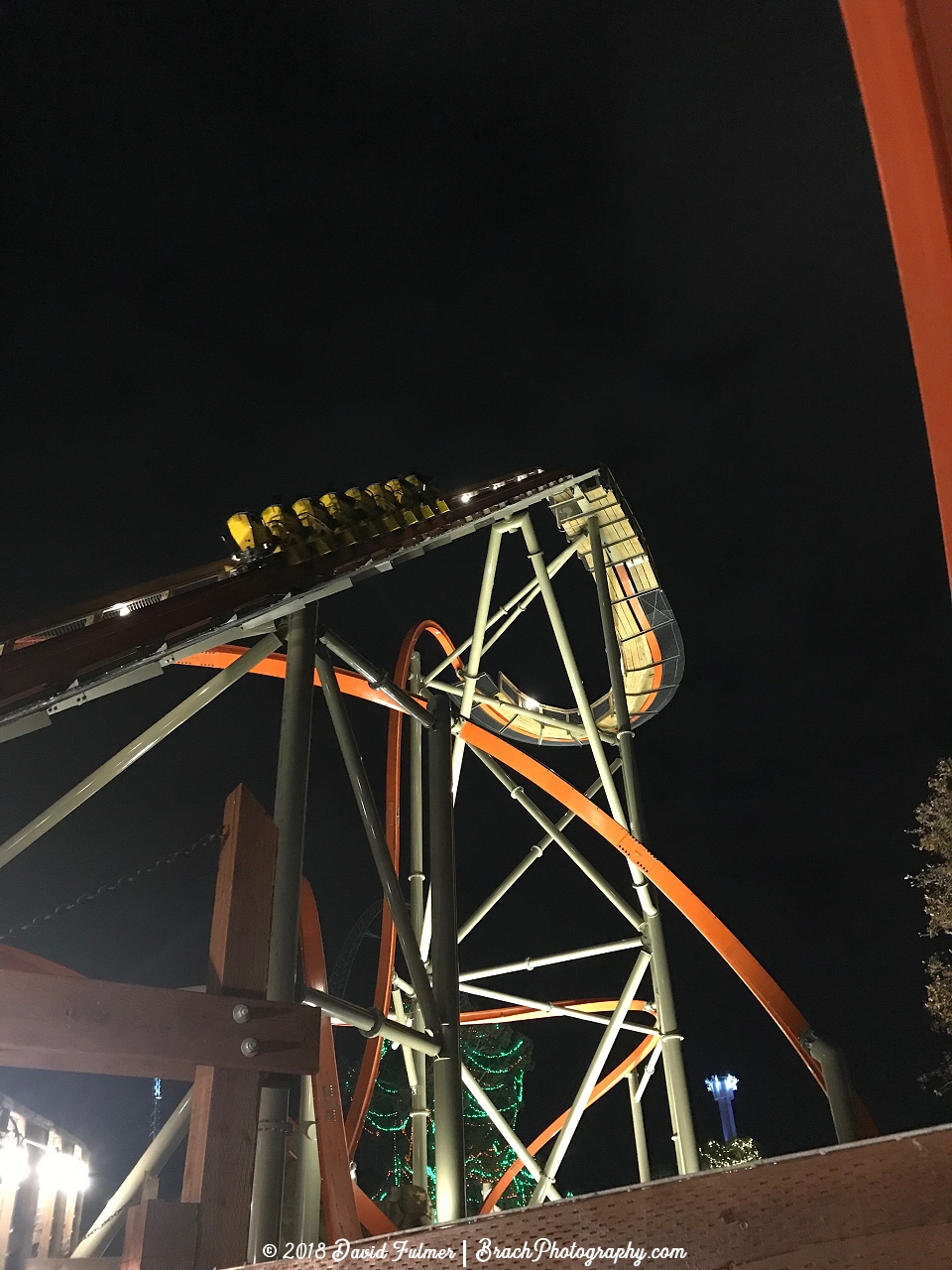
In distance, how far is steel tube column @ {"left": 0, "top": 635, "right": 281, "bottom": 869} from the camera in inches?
136

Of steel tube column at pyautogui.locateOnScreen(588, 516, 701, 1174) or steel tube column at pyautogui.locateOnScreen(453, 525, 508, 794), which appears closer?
steel tube column at pyautogui.locateOnScreen(588, 516, 701, 1174)

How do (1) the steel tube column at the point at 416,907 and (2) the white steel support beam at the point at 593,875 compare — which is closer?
(1) the steel tube column at the point at 416,907

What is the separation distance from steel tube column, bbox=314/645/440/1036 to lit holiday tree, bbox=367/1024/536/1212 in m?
16.2

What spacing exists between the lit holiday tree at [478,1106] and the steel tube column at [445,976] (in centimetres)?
1555

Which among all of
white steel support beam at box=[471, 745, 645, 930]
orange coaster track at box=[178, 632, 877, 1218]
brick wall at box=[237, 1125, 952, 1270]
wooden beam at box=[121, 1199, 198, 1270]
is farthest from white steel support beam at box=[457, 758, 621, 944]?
brick wall at box=[237, 1125, 952, 1270]

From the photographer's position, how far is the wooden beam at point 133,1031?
4.09ft

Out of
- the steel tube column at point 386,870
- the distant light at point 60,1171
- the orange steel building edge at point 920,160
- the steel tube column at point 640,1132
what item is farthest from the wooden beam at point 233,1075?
the distant light at point 60,1171

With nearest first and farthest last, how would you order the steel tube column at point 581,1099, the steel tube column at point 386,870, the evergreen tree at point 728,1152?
the steel tube column at point 386,870 → the steel tube column at point 581,1099 → the evergreen tree at point 728,1152

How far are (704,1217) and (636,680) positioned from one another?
35.9 ft

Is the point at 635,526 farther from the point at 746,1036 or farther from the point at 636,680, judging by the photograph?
the point at 746,1036

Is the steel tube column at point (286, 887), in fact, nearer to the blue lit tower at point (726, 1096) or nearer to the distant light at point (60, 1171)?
the distant light at point (60, 1171)

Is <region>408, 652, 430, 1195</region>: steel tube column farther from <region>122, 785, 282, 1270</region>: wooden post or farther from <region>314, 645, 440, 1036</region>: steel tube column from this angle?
<region>122, 785, 282, 1270</region>: wooden post

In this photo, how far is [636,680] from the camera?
11.6m

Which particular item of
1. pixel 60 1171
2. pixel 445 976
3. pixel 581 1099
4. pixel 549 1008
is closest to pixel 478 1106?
pixel 60 1171
